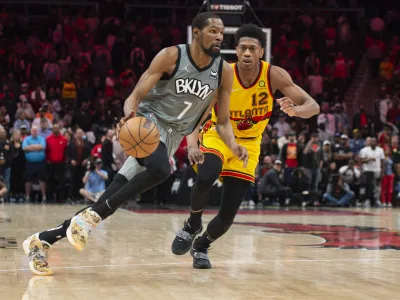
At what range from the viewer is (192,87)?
6453 mm

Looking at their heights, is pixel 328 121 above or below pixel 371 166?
above

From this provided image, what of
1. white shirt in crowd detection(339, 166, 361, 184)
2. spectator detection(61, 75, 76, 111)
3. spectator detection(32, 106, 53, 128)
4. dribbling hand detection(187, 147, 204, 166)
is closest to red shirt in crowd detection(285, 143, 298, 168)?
white shirt in crowd detection(339, 166, 361, 184)

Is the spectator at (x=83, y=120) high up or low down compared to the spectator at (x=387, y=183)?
up

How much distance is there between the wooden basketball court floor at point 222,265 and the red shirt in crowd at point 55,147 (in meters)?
6.00

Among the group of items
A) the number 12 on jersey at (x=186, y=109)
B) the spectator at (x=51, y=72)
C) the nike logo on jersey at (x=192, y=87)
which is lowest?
the number 12 on jersey at (x=186, y=109)

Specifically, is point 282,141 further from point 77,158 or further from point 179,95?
point 179,95

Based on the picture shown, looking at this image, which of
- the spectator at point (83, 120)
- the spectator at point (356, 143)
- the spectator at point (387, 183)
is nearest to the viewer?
the spectator at point (387, 183)

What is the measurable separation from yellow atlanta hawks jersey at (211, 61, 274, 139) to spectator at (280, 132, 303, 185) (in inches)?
478

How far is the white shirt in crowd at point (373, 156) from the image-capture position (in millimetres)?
19766

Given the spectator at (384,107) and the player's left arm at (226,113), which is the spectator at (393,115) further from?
the player's left arm at (226,113)

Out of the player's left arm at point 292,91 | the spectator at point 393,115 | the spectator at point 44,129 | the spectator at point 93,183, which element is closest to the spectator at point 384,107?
the spectator at point 393,115

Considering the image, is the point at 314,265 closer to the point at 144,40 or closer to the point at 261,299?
the point at 261,299

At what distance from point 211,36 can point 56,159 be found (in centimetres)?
1237

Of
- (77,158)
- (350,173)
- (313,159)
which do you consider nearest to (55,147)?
(77,158)
